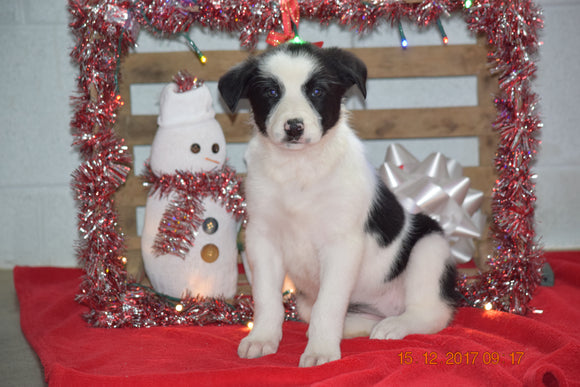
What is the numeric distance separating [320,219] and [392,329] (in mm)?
551

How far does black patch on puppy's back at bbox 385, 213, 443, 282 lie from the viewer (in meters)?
2.57

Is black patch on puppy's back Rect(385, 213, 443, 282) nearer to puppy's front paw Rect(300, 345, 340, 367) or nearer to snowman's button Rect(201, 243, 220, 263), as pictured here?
puppy's front paw Rect(300, 345, 340, 367)

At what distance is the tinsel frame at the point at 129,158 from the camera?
2.69 meters

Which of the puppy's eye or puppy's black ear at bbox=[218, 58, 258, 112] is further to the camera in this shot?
puppy's black ear at bbox=[218, 58, 258, 112]

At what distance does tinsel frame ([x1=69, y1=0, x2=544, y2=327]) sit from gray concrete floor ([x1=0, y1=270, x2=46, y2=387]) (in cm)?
34

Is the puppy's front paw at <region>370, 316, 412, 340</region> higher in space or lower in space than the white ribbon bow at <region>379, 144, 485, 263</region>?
lower

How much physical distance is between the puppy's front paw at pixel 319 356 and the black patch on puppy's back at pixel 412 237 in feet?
1.93

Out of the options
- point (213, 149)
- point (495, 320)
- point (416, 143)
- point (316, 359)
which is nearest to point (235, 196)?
point (213, 149)

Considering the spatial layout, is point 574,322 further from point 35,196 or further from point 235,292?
point 35,196

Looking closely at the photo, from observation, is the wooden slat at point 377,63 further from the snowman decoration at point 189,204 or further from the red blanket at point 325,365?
the red blanket at point 325,365

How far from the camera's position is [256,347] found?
7.20ft

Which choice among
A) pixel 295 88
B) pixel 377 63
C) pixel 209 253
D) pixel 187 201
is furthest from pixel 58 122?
pixel 295 88

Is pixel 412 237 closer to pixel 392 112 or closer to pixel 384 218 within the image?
pixel 384 218

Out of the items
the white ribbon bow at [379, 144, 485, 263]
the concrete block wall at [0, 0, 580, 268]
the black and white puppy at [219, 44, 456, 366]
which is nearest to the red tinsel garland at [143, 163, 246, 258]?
the black and white puppy at [219, 44, 456, 366]
